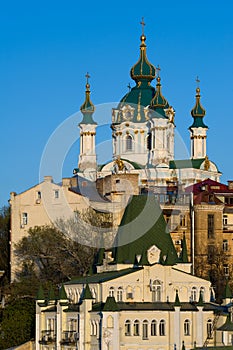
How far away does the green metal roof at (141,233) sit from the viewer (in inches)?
2633

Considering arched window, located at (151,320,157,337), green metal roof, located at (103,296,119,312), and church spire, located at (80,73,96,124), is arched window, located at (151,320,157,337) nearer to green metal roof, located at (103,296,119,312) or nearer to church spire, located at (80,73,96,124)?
green metal roof, located at (103,296,119,312)

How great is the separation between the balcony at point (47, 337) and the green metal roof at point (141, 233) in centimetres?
488

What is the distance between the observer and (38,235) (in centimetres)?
8725

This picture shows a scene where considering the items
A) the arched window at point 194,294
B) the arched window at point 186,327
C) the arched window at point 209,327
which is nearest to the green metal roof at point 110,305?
the arched window at point 186,327

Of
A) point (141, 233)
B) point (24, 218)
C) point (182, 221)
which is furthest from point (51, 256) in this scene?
point (141, 233)

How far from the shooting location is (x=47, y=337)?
2653 inches

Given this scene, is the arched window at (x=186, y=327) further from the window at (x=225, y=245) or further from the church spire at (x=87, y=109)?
the church spire at (x=87, y=109)

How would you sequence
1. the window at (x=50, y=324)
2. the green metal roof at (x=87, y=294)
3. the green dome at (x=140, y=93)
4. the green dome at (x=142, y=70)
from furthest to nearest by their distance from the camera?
the green dome at (x=142, y=70)
the green dome at (x=140, y=93)
the window at (x=50, y=324)
the green metal roof at (x=87, y=294)

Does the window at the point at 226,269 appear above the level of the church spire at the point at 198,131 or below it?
below

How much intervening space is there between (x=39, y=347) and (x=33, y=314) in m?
5.58

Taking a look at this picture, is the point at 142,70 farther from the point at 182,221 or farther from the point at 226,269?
the point at 226,269

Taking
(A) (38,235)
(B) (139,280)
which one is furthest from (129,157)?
(B) (139,280)

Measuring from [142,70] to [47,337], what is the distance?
57.7 m

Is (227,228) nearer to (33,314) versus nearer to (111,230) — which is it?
(111,230)
